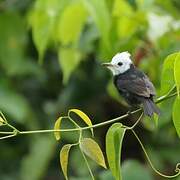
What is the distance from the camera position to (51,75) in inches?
187

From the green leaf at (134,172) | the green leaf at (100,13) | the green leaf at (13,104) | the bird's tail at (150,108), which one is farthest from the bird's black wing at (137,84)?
the green leaf at (13,104)

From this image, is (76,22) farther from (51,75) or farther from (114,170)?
(51,75)

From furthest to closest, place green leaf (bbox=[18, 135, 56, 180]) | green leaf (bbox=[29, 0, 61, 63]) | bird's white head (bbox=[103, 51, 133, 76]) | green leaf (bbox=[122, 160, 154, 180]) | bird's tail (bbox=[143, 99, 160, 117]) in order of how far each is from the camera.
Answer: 1. green leaf (bbox=[18, 135, 56, 180])
2. green leaf (bbox=[122, 160, 154, 180])
3. green leaf (bbox=[29, 0, 61, 63])
4. bird's white head (bbox=[103, 51, 133, 76])
5. bird's tail (bbox=[143, 99, 160, 117])

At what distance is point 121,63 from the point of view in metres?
2.57

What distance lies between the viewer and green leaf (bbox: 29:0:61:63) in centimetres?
295

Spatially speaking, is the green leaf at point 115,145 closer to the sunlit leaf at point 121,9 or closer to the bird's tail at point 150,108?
the bird's tail at point 150,108

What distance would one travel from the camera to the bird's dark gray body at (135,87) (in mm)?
2348

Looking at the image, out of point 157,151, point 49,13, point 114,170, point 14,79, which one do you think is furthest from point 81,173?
point 114,170

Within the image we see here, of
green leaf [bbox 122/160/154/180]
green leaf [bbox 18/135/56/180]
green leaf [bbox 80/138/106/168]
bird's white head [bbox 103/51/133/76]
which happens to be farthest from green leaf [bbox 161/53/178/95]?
green leaf [bbox 18/135/56/180]

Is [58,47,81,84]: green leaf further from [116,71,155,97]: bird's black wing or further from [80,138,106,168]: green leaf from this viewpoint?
[80,138,106,168]: green leaf

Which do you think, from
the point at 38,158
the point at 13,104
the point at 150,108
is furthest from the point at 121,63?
the point at 38,158

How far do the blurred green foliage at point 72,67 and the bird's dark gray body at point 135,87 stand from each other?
35 cm

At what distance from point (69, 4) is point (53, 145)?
1.57 m

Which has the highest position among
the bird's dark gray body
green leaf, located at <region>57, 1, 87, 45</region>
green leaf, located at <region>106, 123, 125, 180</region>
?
green leaf, located at <region>57, 1, 87, 45</region>
